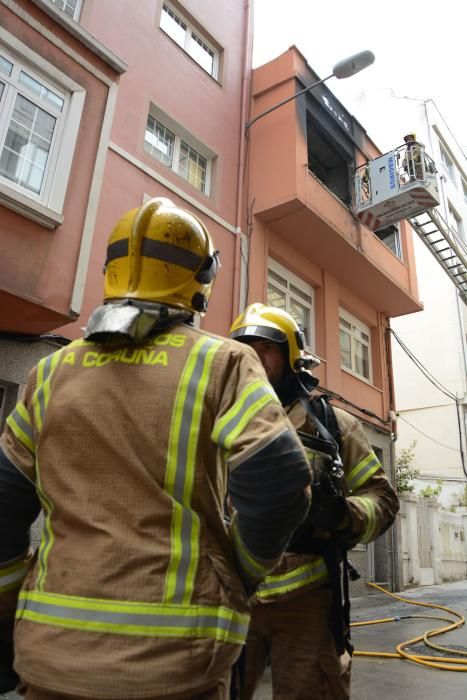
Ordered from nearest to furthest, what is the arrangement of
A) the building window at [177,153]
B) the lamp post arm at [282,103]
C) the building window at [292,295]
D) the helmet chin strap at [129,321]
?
the helmet chin strap at [129,321]
the building window at [177,153]
the lamp post arm at [282,103]
the building window at [292,295]

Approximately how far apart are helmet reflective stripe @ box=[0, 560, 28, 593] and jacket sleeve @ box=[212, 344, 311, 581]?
0.57 metres

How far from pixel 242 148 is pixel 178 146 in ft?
4.92

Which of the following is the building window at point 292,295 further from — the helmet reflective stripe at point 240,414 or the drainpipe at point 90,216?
the helmet reflective stripe at point 240,414

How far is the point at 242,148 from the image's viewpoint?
9930mm

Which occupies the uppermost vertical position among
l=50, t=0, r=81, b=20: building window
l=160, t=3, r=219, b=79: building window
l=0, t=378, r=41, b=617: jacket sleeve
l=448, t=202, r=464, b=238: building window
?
l=448, t=202, r=464, b=238: building window

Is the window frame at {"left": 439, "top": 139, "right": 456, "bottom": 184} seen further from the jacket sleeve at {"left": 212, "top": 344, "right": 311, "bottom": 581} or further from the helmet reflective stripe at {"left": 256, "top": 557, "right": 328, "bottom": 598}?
the jacket sleeve at {"left": 212, "top": 344, "right": 311, "bottom": 581}

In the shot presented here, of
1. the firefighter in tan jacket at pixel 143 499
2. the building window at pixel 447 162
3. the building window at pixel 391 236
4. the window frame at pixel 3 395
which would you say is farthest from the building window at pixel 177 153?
the building window at pixel 447 162

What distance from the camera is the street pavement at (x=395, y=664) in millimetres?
3916

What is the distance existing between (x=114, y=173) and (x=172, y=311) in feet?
21.0

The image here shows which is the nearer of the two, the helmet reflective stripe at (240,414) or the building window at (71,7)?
the helmet reflective stripe at (240,414)

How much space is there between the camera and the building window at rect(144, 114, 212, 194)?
8.52 meters

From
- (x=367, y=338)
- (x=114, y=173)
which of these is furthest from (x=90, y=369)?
(x=367, y=338)

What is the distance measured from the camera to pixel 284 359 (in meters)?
2.72

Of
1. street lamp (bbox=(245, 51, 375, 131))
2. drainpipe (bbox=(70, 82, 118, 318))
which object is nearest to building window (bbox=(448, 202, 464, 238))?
street lamp (bbox=(245, 51, 375, 131))
